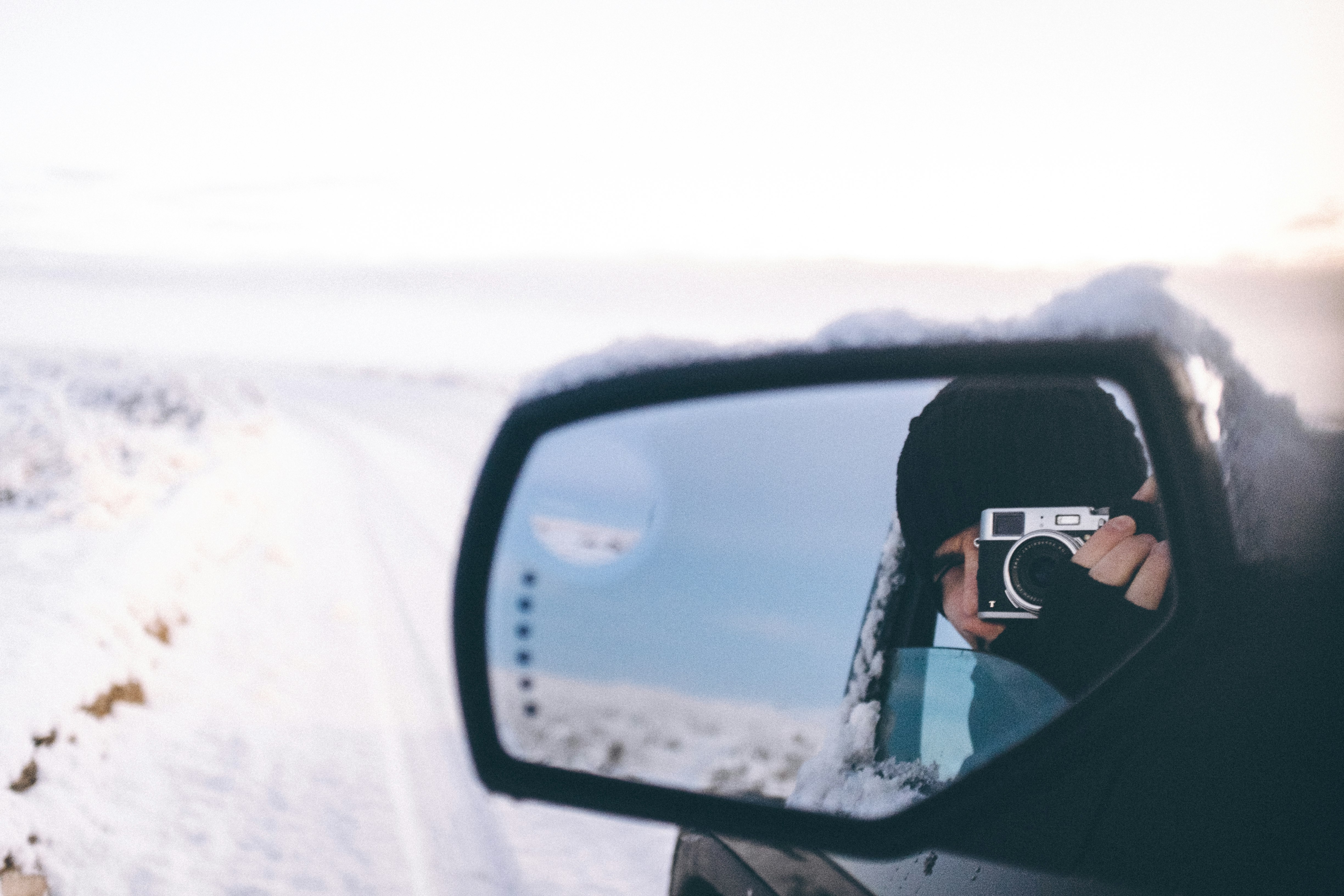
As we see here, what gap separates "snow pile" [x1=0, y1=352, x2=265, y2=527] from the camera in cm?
1051

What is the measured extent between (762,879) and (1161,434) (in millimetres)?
1142

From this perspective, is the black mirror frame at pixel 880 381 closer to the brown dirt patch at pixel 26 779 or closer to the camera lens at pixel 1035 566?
the camera lens at pixel 1035 566

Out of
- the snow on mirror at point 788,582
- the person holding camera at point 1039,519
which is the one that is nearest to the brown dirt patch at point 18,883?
the snow on mirror at point 788,582

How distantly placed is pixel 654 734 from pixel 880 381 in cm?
82

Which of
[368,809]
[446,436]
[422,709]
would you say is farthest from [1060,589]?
[446,436]

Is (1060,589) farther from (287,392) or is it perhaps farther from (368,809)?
(287,392)

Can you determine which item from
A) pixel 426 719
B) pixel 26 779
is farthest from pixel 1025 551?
pixel 426 719

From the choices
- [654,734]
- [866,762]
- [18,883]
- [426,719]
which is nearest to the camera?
[866,762]

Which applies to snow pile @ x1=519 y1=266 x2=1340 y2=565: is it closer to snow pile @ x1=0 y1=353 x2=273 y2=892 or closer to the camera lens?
the camera lens

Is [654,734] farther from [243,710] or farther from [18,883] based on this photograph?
[243,710]

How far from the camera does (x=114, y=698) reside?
5.27m

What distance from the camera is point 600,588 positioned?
1.72 metres

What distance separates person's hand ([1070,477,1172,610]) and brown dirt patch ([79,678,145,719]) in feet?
17.4

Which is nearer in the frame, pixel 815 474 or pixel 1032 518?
pixel 1032 518
